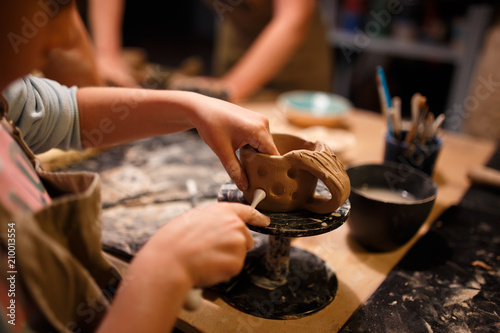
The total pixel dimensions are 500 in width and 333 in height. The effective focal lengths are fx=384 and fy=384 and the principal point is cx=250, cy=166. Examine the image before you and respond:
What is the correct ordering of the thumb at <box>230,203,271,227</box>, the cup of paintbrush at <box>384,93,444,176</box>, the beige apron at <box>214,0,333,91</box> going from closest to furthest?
the thumb at <box>230,203,271,227</box> < the cup of paintbrush at <box>384,93,444,176</box> < the beige apron at <box>214,0,333,91</box>

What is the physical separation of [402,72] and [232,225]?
3539 mm

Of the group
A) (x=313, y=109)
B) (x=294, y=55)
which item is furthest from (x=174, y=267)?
(x=294, y=55)

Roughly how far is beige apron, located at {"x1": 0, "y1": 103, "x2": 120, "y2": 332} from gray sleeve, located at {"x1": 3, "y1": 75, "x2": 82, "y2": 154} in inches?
8.5

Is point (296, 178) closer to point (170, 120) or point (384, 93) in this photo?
point (170, 120)

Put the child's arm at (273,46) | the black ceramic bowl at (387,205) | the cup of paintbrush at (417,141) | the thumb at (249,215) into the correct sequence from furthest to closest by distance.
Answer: the child's arm at (273,46) < the cup of paintbrush at (417,141) < the black ceramic bowl at (387,205) < the thumb at (249,215)

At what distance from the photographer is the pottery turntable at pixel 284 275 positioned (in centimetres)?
72

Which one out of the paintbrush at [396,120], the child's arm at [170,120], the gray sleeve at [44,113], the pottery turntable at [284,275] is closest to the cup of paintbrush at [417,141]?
the paintbrush at [396,120]

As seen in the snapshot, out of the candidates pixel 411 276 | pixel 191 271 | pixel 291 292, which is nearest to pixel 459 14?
pixel 411 276

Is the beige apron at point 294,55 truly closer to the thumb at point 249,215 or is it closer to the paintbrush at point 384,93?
the paintbrush at point 384,93

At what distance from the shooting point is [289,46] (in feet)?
6.26

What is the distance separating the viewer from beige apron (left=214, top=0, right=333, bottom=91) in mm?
2334

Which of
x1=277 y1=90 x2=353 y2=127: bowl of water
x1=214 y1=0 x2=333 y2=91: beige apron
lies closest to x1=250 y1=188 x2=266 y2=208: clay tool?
x1=277 y1=90 x2=353 y2=127: bowl of water

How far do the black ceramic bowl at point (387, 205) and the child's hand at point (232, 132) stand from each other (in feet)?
1.00

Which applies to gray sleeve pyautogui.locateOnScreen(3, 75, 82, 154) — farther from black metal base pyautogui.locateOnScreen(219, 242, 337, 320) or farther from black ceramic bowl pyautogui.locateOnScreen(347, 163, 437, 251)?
black ceramic bowl pyautogui.locateOnScreen(347, 163, 437, 251)
